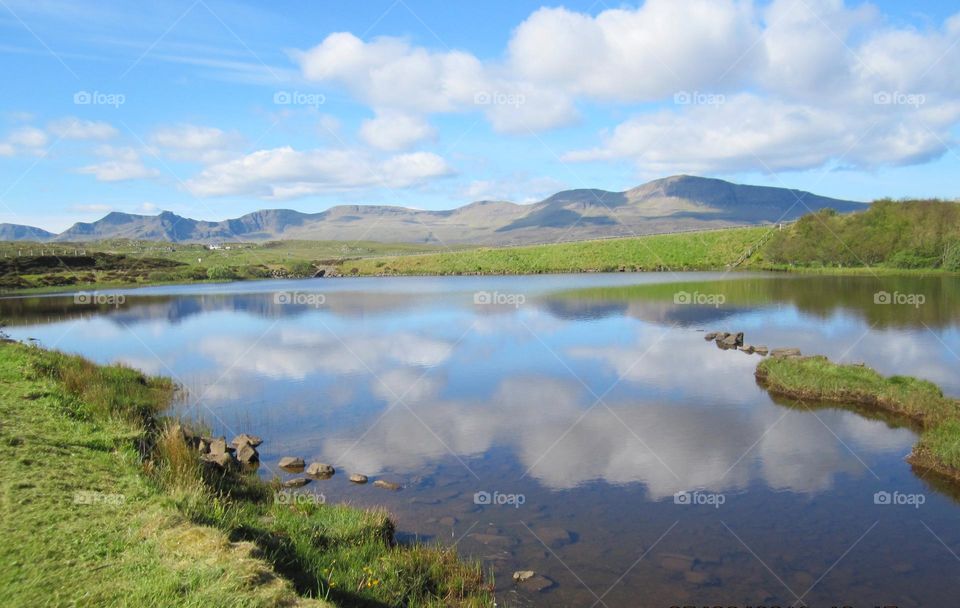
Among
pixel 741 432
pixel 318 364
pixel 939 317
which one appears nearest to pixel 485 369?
pixel 318 364

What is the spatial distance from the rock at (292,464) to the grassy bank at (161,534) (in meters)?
1.92

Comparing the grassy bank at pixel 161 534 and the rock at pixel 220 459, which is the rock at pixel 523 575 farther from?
the rock at pixel 220 459

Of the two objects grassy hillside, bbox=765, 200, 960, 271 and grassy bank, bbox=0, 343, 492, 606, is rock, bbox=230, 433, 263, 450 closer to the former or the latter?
grassy bank, bbox=0, 343, 492, 606

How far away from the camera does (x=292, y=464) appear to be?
652 inches

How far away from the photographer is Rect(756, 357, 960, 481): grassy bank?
54.7 feet

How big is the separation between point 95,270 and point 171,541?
122328 millimetres

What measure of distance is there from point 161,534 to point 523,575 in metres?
6.08

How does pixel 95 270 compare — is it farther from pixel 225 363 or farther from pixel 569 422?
pixel 569 422

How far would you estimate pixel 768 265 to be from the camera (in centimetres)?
10231

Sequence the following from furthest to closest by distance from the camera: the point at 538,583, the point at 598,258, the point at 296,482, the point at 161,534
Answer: the point at 598,258 < the point at 296,482 < the point at 538,583 < the point at 161,534

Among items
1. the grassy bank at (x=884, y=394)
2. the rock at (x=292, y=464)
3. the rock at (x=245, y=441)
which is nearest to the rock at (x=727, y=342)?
the grassy bank at (x=884, y=394)

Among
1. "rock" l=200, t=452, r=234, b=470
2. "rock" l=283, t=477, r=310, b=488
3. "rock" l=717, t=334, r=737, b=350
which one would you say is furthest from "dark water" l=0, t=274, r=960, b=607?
"rock" l=200, t=452, r=234, b=470

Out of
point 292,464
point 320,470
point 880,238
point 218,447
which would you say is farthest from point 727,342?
point 880,238

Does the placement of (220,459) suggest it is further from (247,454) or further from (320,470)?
(320,470)
